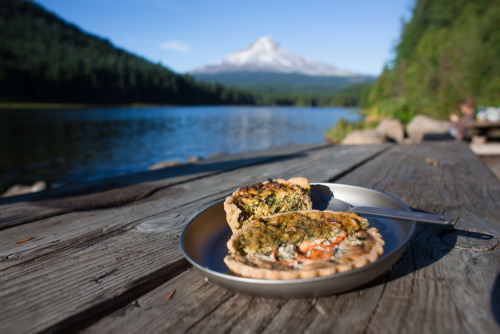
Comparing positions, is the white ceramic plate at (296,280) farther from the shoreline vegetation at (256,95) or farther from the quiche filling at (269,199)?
the shoreline vegetation at (256,95)

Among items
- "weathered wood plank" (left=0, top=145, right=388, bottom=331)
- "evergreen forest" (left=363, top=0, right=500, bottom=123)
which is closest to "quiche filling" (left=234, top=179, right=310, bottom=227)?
"weathered wood plank" (left=0, top=145, right=388, bottom=331)

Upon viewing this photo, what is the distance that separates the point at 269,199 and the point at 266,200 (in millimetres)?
19

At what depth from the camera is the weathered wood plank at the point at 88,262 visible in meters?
1.00

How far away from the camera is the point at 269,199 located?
1479mm

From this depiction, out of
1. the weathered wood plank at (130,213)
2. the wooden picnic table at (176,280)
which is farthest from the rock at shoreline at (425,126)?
the wooden picnic table at (176,280)

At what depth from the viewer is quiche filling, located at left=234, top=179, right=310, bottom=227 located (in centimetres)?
143

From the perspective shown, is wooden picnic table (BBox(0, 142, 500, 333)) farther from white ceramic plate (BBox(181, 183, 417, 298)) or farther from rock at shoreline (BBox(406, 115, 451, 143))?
rock at shoreline (BBox(406, 115, 451, 143))

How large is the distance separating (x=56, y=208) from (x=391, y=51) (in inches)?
2027

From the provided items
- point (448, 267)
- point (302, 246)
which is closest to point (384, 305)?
point (302, 246)

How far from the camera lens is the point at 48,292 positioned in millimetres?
1092

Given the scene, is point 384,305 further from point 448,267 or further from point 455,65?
point 455,65

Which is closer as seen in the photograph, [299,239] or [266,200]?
[299,239]

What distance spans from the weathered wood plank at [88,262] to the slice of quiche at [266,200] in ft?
1.08

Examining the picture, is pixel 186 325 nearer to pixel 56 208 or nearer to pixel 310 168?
pixel 56 208
